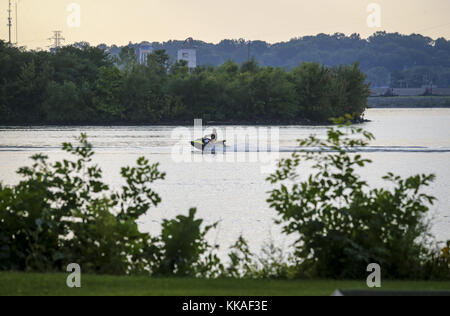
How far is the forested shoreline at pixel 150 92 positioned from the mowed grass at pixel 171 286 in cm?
8415

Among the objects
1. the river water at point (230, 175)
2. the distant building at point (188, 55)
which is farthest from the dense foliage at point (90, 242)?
the distant building at point (188, 55)

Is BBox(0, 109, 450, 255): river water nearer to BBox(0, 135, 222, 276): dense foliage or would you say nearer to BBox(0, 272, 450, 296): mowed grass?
BBox(0, 135, 222, 276): dense foliage

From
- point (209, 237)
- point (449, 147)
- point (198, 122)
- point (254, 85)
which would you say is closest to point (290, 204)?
point (209, 237)

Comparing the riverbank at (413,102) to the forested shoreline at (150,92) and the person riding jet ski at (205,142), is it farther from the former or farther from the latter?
the person riding jet ski at (205,142)

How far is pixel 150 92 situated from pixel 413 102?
302ft

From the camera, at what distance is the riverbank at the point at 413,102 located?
561 ft

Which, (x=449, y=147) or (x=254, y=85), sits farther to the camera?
(x=254, y=85)

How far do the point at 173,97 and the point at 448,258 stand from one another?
8809 cm

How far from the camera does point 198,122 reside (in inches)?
3698

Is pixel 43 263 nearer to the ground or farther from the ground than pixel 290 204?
nearer to the ground

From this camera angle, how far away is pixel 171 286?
8594mm

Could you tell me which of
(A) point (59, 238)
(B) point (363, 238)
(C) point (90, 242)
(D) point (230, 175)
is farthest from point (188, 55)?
(B) point (363, 238)

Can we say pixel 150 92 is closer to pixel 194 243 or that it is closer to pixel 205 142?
pixel 205 142
